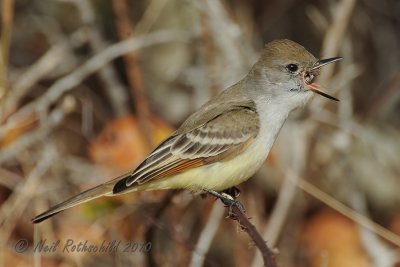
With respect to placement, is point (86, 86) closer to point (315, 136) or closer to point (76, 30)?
point (76, 30)

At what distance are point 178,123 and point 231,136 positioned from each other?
2.38 metres

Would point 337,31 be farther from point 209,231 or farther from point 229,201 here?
point 229,201

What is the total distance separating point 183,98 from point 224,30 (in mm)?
1311

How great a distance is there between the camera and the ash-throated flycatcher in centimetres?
395

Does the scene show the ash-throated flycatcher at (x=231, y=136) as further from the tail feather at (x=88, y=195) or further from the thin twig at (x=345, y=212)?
the thin twig at (x=345, y=212)

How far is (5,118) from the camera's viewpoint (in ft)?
16.5

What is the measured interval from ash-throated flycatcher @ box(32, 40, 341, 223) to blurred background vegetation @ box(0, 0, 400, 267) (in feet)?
1.47

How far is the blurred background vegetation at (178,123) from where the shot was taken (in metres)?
5.23

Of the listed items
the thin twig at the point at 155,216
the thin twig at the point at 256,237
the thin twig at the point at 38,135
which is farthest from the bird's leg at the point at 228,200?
the thin twig at the point at 38,135

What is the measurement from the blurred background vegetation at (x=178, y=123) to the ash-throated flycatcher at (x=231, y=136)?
0.45 m

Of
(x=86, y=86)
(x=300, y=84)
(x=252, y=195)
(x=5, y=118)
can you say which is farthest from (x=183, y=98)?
(x=300, y=84)

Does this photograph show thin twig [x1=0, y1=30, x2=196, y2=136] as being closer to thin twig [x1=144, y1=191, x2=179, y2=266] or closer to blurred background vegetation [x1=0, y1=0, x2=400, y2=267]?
blurred background vegetation [x1=0, y1=0, x2=400, y2=267]

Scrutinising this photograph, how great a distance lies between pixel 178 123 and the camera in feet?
21.0

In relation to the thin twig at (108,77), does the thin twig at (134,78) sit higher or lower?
lower
